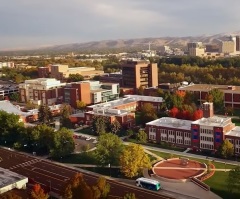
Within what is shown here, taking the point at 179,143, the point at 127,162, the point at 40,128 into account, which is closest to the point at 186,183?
the point at 127,162

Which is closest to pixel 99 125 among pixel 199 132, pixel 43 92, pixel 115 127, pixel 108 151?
pixel 115 127

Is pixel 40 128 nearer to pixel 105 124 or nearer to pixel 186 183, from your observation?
pixel 105 124

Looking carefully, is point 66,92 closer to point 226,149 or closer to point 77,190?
point 226,149

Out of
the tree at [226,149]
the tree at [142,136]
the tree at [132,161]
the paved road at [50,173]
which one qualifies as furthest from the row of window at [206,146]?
the paved road at [50,173]

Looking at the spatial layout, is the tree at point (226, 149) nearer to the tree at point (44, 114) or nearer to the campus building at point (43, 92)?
the tree at point (44, 114)

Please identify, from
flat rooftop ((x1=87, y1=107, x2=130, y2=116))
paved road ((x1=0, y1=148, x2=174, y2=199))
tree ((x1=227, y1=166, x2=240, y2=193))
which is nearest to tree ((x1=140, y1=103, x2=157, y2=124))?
flat rooftop ((x1=87, y1=107, x2=130, y2=116))

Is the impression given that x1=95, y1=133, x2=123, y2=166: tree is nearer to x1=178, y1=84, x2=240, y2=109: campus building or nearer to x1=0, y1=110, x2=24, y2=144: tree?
x1=0, y1=110, x2=24, y2=144: tree
